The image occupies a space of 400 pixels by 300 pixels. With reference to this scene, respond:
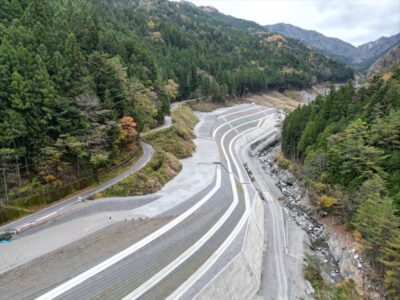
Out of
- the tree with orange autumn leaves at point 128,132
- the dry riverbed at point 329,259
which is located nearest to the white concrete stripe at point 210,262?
the dry riverbed at point 329,259

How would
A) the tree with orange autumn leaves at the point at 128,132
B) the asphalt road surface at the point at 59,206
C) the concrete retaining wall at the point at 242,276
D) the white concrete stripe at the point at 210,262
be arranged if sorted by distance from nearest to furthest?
1. the white concrete stripe at the point at 210,262
2. the concrete retaining wall at the point at 242,276
3. the asphalt road surface at the point at 59,206
4. the tree with orange autumn leaves at the point at 128,132

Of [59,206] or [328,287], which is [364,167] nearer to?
[328,287]

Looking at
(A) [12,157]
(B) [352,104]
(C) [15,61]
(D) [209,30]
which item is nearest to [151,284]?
(A) [12,157]

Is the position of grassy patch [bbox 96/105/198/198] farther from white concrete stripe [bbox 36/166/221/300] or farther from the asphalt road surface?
white concrete stripe [bbox 36/166/221/300]

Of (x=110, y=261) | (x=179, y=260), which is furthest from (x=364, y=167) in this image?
(x=110, y=261)

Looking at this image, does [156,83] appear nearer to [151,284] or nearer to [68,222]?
[68,222]

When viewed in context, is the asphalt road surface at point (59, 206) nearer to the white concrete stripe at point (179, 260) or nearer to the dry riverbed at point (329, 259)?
the white concrete stripe at point (179, 260)
